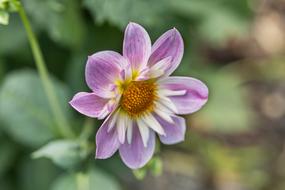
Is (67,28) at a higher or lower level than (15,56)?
higher

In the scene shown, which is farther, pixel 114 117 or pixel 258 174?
pixel 258 174

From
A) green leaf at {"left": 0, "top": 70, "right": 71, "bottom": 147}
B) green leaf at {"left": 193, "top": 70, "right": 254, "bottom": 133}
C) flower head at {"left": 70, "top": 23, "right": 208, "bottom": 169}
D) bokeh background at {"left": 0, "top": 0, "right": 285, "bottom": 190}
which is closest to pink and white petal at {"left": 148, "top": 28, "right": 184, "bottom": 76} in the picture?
flower head at {"left": 70, "top": 23, "right": 208, "bottom": 169}

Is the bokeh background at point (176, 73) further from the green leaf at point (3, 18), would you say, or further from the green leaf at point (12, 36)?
the green leaf at point (3, 18)

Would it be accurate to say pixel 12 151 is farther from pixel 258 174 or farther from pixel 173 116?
pixel 258 174

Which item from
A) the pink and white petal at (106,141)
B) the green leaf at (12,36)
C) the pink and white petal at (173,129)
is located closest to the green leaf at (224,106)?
the green leaf at (12,36)

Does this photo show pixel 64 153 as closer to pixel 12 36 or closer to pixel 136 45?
pixel 136 45

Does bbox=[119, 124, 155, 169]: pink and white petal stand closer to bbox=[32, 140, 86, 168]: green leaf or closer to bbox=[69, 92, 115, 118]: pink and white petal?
bbox=[69, 92, 115, 118]: pink and white petal

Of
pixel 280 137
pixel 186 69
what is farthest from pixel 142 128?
pixel 280 137
